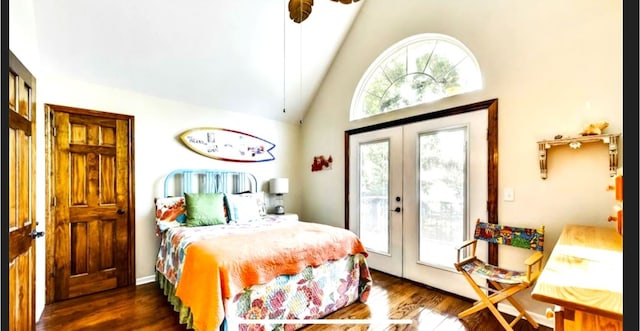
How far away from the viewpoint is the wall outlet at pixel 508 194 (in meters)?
2.45

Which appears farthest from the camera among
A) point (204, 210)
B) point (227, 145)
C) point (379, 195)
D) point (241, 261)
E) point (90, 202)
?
point (227, 145)

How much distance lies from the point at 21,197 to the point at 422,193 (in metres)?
3.35

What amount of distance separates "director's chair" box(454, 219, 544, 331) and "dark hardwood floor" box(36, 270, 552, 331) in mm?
153

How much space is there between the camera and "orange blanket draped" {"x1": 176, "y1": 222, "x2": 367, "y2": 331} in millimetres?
1767

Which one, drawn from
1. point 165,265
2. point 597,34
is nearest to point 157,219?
point 165,265

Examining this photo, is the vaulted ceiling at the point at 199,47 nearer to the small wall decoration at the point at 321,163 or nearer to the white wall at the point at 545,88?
the small wall decoration at the point at 321,163

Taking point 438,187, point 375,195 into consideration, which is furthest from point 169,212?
point 438,187

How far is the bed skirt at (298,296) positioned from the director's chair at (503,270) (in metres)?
0.96

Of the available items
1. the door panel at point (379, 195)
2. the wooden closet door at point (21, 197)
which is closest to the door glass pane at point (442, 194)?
the door panel at point (379, 195)

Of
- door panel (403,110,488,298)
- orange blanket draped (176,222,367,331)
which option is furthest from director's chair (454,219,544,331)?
orange blanket draped (176,222,367,331)

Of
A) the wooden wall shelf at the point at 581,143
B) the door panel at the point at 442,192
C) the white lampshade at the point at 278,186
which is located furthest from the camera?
the white lampshade at the point at 278,186

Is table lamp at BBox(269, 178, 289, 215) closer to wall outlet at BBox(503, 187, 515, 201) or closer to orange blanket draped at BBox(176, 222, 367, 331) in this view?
orange blanket draped at BBox(176, 222, 367, 331)

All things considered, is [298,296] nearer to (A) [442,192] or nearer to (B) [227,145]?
(A) [442,192]

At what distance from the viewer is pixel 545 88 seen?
2268 millimetres
